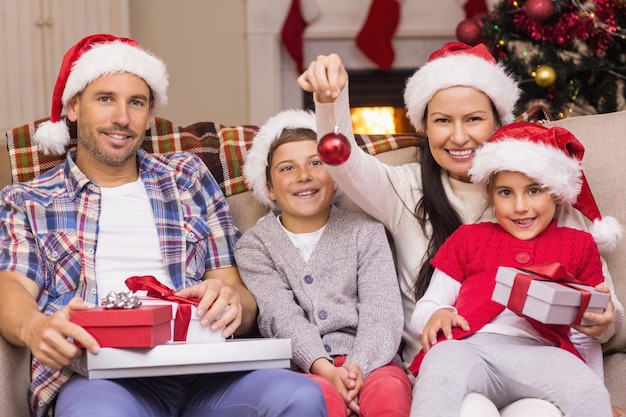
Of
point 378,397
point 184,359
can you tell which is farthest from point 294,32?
point 184,359

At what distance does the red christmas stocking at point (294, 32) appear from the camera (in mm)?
4957

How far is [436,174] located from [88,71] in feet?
3.05

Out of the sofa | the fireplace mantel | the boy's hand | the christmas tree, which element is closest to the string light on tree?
the christmas tree

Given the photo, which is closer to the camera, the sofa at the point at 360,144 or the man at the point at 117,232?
the man at the point at 117,232

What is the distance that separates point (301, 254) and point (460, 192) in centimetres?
44

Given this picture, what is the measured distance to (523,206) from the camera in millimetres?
2014

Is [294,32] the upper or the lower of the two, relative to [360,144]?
upper

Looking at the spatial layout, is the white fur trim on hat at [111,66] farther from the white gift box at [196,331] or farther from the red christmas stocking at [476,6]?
the red christmas stocking at [476,6]

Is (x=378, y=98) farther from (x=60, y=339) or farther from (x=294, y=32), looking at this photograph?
(x=60, y=339)

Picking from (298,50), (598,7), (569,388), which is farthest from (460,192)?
(298,50)

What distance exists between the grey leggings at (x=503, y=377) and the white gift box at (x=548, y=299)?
0.35ft

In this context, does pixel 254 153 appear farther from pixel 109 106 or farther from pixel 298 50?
pixel 298 50

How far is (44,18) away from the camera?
464 cm

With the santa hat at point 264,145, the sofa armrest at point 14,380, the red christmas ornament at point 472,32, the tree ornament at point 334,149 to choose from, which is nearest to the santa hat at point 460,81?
the santa hat at point 264,145
